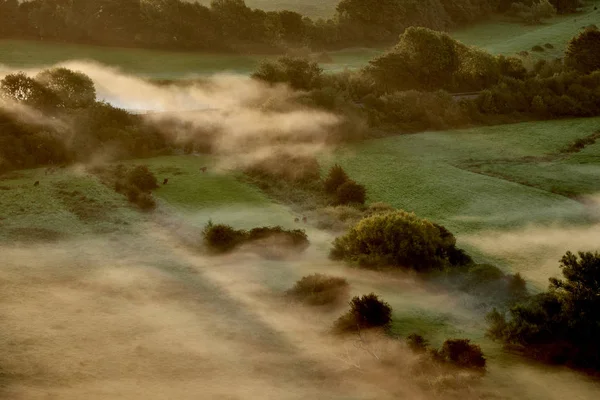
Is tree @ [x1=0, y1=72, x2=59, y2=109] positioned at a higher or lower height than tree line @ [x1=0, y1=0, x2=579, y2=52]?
lower

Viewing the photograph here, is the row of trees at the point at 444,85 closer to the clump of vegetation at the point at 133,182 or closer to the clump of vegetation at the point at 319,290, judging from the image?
the clump of vegetation at the point at 133,182

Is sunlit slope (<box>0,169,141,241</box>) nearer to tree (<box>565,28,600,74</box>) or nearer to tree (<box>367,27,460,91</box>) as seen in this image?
Answer: tree (<box>367,27,460,91</box>)

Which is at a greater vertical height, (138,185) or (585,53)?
(585,53)

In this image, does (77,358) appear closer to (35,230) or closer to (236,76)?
(35,230)

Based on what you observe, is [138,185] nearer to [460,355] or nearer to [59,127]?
[59,127]

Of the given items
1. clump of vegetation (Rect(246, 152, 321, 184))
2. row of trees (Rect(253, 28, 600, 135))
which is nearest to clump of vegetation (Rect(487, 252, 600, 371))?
clump of vegetation (Rect(246, 152, 321, 184))

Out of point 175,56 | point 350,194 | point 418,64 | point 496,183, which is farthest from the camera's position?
point 175,56

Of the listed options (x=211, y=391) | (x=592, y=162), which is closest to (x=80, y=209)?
(x=211, y=391)

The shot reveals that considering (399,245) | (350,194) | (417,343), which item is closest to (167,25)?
(350,194)
